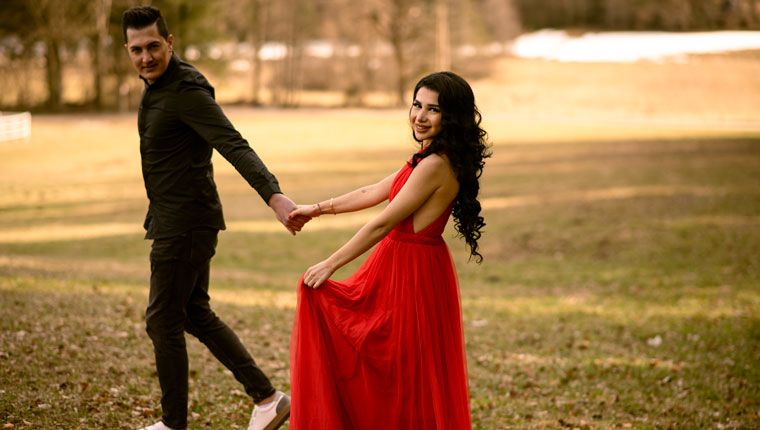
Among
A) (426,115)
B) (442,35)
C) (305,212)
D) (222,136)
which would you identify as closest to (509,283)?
(305,212)

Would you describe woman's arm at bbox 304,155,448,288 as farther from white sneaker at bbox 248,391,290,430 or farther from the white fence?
the white fence

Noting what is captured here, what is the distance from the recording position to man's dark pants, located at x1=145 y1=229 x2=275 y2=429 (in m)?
4.04

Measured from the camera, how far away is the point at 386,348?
3672 millimetres

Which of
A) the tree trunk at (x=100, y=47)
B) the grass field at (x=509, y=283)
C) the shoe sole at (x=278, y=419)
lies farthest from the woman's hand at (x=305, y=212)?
the tree trunk at (x=100, y=47)

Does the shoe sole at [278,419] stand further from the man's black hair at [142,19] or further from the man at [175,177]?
the man's black hair at [142,19]

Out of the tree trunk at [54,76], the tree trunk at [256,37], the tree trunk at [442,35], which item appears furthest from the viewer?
the tree trunk at [256,37]

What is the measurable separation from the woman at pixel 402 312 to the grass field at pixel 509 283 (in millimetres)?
1600

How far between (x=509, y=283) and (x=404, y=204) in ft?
26.2

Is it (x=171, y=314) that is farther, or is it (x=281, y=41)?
(x=281, y=41)

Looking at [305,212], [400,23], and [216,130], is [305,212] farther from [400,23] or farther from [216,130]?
[400,23]

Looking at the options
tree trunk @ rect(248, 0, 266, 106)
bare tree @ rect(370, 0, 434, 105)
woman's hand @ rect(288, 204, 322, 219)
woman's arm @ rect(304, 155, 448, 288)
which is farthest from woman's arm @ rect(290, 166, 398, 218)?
tree trunk @ rect(248, 0, 266, 106)

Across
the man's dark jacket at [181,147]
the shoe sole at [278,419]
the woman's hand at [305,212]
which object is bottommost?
the shoe sole at [278,419]

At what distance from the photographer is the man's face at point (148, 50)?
395 centimetres

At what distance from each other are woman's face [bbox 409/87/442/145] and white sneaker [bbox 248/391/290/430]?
207cm
